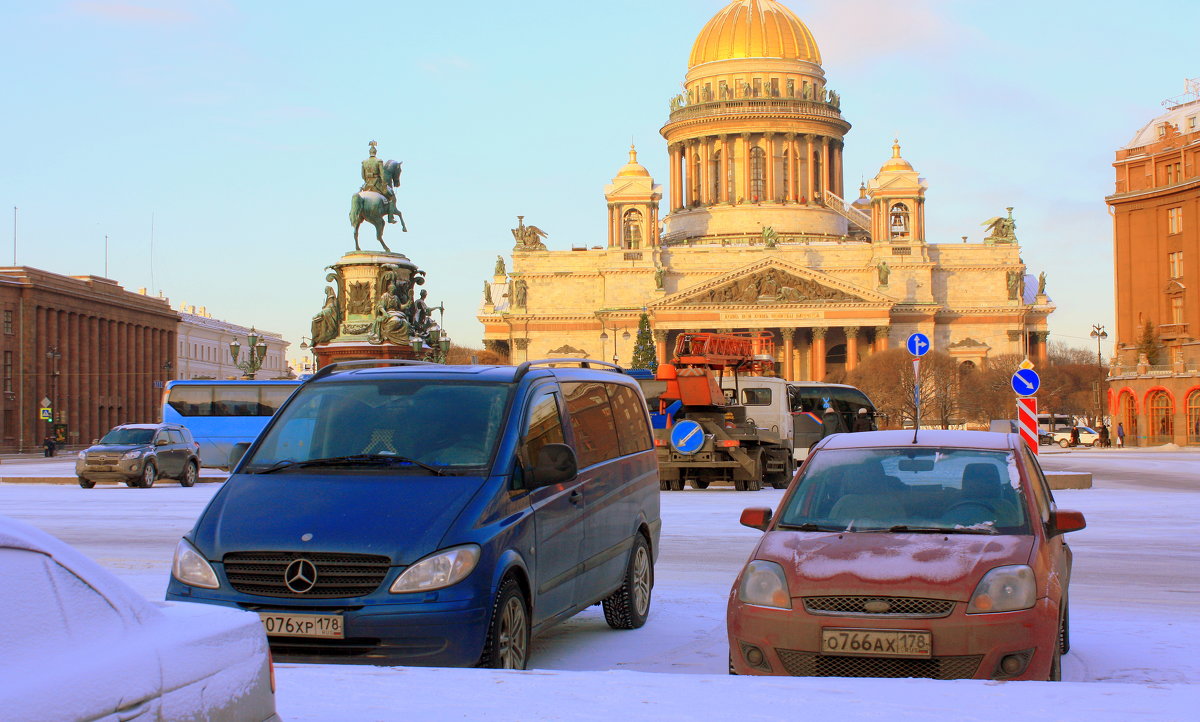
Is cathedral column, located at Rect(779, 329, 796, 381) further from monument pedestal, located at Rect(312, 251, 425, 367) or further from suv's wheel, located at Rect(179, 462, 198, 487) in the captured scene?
suv's wheel, located at Rect(179, 462, 198, 487)

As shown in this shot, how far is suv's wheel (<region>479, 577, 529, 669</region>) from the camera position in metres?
6.65

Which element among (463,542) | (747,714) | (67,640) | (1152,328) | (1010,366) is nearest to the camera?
(67,640)

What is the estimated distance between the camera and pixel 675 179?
377 feet

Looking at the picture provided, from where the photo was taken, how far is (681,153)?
114 metres

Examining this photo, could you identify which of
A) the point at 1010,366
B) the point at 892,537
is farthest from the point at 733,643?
the point at 1010,366

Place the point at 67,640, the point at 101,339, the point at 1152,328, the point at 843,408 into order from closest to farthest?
the point at 67,640, the point at 843,408, the point at 1152,328, the point at 101,339

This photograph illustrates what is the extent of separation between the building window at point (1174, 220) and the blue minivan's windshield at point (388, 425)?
6550 cm

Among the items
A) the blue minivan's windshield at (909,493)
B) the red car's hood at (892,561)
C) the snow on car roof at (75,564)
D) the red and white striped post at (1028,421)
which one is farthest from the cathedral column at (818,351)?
the snow on car roof at (75,564)

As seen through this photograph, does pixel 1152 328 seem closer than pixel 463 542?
No

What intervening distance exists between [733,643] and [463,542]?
143 centimetres

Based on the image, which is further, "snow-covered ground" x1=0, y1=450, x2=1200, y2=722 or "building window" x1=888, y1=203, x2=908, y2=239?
"building window" x1=888, y1=203, x2=908, y2=239

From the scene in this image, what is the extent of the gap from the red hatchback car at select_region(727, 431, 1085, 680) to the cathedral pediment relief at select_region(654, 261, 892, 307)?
8745 cm

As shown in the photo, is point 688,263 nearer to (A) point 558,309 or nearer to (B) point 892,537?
(A) point 558,309

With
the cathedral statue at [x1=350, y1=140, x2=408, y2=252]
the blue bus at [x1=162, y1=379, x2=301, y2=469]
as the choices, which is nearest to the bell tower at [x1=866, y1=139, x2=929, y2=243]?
the cathedral statue at [x1=350, y1=140, x2=408, y2=252]
